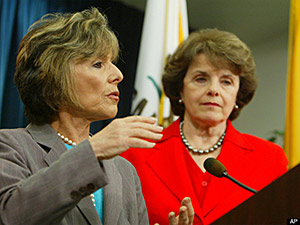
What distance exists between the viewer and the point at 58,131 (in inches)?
60.4

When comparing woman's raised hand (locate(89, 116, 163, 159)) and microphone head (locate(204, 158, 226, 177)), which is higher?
woman's raised hand (locate(89, 116, 163, 159))

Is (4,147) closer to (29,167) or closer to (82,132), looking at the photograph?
(29,167)

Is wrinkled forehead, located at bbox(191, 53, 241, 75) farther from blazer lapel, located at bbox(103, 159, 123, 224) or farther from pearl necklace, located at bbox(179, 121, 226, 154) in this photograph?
blazer lapel, located at bbox(103, 159, 123, 224)

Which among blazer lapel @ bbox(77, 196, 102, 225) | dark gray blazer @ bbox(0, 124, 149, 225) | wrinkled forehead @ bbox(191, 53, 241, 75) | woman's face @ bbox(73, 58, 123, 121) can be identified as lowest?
blazer lapel @ bbox(77, 196, 102, 225)

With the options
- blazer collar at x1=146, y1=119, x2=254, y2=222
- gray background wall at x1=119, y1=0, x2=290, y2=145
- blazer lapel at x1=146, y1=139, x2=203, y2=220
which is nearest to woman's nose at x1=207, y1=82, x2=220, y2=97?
blazer collar at x1=146, y1=119, x2=254, y2=222

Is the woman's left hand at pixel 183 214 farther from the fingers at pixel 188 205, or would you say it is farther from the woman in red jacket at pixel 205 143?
the woman in red jacket at pixel 205 143

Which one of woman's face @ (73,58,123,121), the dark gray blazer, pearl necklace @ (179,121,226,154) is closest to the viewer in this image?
the dark gray blazer

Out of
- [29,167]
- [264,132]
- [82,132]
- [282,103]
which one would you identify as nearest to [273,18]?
[282,103]

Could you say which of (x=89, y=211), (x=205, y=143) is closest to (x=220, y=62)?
(x=205, y=143)

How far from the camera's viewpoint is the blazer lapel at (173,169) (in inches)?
83.3

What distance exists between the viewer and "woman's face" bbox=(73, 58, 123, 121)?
5.00 feet

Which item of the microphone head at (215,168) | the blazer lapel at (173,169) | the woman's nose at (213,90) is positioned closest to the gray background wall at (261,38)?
the woman's nose at (213,90)

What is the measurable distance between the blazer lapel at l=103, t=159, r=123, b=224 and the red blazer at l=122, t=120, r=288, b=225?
2.03 feet

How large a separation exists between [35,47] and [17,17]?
1532 mm
